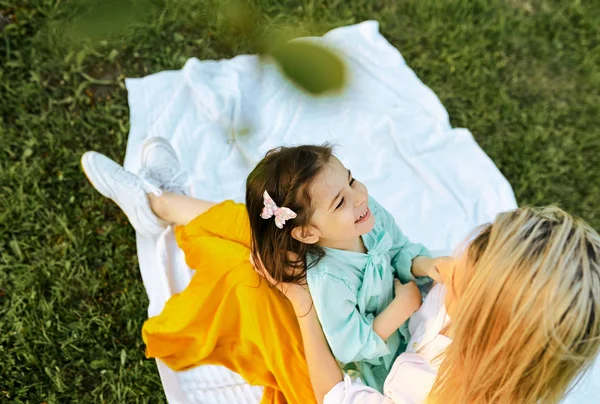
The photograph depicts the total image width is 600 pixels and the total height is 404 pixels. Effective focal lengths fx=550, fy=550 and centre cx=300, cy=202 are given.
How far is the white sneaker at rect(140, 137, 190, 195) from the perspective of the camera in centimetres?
224

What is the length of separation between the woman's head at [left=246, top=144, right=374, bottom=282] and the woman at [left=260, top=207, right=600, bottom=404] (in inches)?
13.1

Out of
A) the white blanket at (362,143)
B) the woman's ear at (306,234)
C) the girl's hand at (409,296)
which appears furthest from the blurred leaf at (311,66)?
the white blanket at (362,143)

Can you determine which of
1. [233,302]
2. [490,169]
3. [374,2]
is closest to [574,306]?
[233,302]

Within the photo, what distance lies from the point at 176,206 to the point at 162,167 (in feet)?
0.65

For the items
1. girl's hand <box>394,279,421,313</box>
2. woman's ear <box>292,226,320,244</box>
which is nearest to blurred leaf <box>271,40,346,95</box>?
woman's ear <box>292,226,320,244</box>

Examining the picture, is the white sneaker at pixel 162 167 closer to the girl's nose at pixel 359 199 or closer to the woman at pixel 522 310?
the girl's nose at pixel 359 199

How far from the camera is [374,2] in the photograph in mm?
3238

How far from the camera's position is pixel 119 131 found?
260cm

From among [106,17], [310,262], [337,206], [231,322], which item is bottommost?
[231,322]

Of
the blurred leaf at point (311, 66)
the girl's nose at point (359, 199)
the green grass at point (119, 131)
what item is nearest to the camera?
the blurred leaf at point (311, 66)

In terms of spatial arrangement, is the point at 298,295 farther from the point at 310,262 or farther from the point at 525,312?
the point at 525,312

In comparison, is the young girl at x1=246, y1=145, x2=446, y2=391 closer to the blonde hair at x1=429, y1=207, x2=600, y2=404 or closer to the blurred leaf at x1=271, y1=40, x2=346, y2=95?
the blonde hair at x1=429, y1=207, x2=600, y2=404

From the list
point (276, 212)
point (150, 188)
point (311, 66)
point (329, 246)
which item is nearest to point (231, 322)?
point (329, 246)

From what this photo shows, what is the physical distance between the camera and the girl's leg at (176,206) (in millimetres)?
2139
